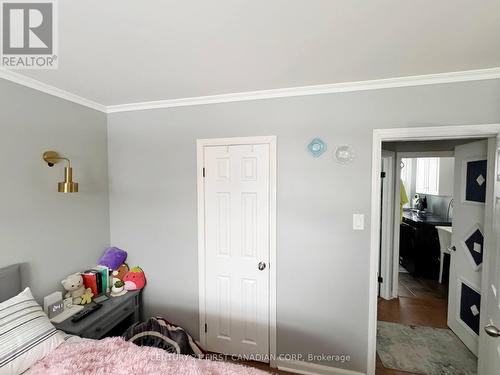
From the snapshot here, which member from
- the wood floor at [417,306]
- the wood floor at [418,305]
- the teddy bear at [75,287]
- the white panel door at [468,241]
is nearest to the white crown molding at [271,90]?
the white panel door at [468,241]

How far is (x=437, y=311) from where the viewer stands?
3.00 m

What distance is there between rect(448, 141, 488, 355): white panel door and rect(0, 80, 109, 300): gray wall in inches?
143

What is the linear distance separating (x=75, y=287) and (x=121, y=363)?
1.09 metres

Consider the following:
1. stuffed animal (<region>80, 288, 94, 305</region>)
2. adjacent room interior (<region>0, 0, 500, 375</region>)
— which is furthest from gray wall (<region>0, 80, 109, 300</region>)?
stuffed animal (<region>80, 288, 94, 305</region>)

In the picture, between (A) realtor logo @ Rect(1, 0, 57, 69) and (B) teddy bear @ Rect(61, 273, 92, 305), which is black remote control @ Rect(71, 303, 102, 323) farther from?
(A) realtor logo @ Rect(1, 0, 57, 69)

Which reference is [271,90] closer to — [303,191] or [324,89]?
[324,89]

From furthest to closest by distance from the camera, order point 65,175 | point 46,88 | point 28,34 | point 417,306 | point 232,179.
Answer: point 417,306 → point 232,179 → point 46,88 → point 65,175 → point 28,34

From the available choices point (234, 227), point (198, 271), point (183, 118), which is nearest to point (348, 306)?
point (234, 227)

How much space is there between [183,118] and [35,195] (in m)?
1.33

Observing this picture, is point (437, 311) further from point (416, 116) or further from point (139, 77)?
point (139, 77)

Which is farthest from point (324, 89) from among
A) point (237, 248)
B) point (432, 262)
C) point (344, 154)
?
point (432, 262)

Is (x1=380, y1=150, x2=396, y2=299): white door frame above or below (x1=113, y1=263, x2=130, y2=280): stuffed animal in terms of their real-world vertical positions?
above

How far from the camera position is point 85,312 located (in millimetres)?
1865

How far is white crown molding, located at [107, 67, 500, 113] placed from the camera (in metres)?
1.69
